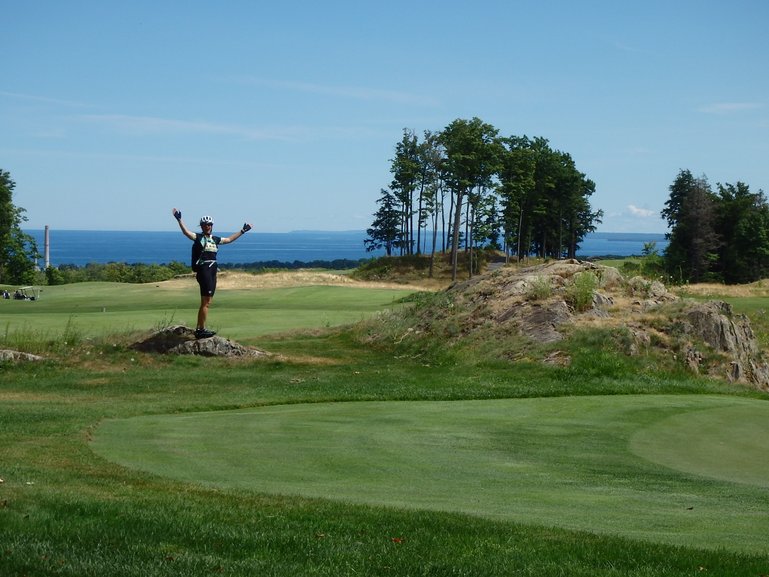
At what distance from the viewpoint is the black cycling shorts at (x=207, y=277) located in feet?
73.7

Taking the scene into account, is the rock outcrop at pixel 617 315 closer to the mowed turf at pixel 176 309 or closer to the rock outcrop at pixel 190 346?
the rock outcrop at pixel 190 346

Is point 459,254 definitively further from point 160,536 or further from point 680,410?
point 160,536

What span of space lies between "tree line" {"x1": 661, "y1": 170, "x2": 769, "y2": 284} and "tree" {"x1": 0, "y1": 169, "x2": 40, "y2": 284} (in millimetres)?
67696

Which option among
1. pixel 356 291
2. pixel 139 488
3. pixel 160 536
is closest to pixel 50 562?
pixel 160 536

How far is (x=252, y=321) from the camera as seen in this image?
35.1 meters

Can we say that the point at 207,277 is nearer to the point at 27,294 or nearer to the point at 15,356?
the point at 15,356

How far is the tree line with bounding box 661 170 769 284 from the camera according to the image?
315 feet

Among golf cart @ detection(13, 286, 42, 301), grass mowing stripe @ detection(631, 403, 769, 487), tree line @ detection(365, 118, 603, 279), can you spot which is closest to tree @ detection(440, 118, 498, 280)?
tree line @ detection(365, 118, 603, 279)

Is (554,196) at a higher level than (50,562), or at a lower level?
higher

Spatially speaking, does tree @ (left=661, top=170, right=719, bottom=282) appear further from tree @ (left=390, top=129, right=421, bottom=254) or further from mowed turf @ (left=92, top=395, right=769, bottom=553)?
mowed turf @ (left=92, top=395, right=769, bottom=553)

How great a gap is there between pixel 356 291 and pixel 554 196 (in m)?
55.3

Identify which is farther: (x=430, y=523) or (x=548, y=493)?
(x=548, y=493)

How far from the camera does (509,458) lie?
12.2m

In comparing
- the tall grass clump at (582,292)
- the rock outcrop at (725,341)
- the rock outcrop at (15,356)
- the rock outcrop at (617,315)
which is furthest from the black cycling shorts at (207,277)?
the rock outcrop at (725,341)
